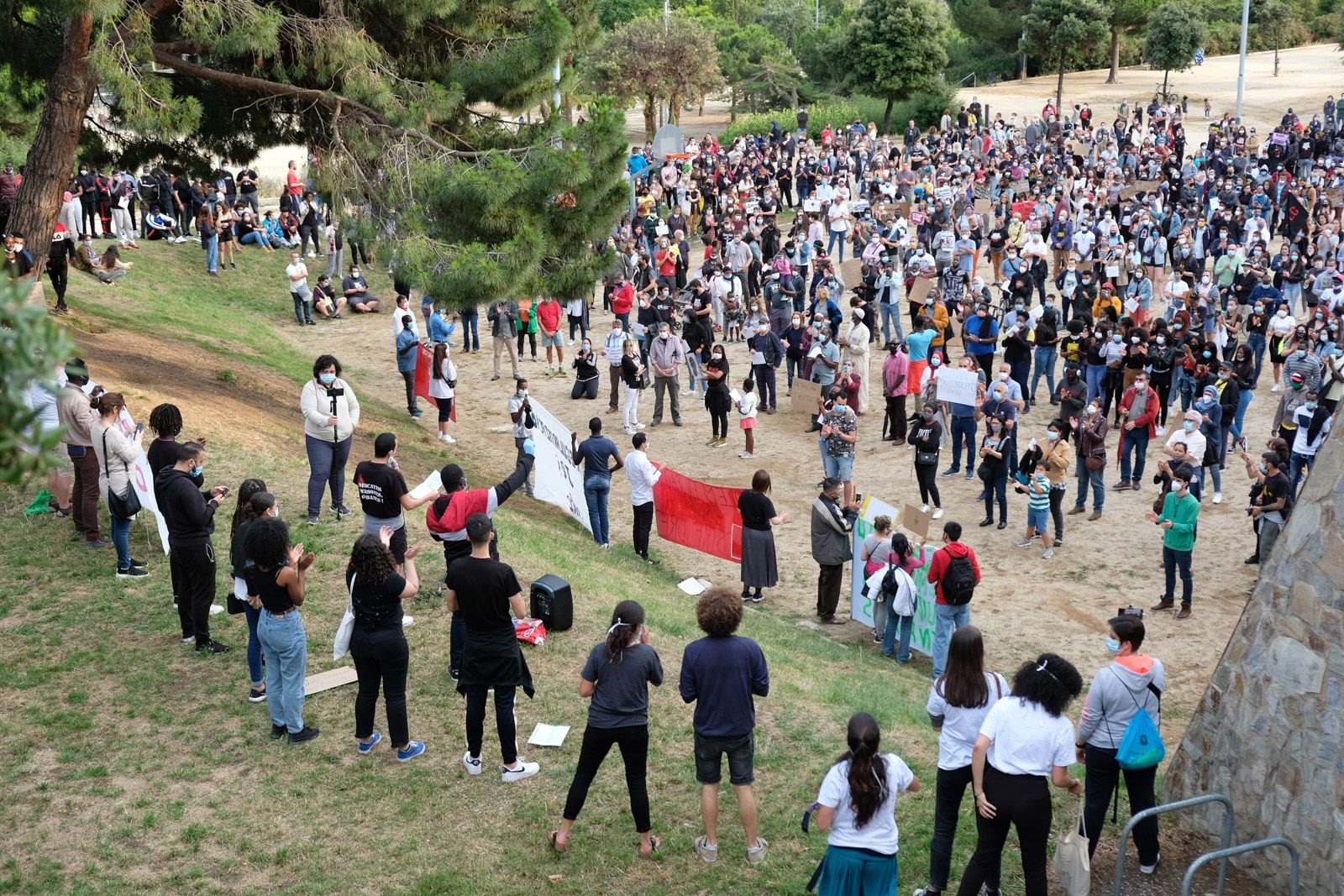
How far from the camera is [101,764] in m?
8.17

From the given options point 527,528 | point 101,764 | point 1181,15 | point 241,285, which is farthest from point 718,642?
point 1181,15

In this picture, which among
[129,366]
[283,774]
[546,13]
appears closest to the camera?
[283,774]

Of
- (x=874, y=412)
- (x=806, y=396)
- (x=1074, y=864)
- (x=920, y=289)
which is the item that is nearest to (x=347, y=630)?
(x=1074, y=864)

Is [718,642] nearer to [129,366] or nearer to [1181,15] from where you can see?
[129,366]

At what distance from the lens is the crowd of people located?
6816 millimetres

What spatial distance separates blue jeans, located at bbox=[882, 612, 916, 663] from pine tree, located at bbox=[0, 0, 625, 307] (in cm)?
561

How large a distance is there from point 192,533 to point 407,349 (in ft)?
35.2

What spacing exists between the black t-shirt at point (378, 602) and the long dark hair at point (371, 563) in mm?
22

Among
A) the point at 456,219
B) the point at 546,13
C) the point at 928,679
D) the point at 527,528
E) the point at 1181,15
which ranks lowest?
the point at 928,679

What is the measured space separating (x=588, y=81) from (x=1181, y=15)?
79.6 ft

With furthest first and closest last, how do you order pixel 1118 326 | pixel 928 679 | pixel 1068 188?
1. pixel 1068 188
2. pixel 1118 326
3. pixel 928 679

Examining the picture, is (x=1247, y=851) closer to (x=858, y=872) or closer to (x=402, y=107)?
(x=858, y=872)

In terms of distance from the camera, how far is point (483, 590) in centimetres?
734

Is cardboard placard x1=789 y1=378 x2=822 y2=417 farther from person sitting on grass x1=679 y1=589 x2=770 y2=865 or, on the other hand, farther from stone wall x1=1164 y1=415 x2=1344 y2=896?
person sitting on grass x1=679 y1=589 x2=770 y2=865
